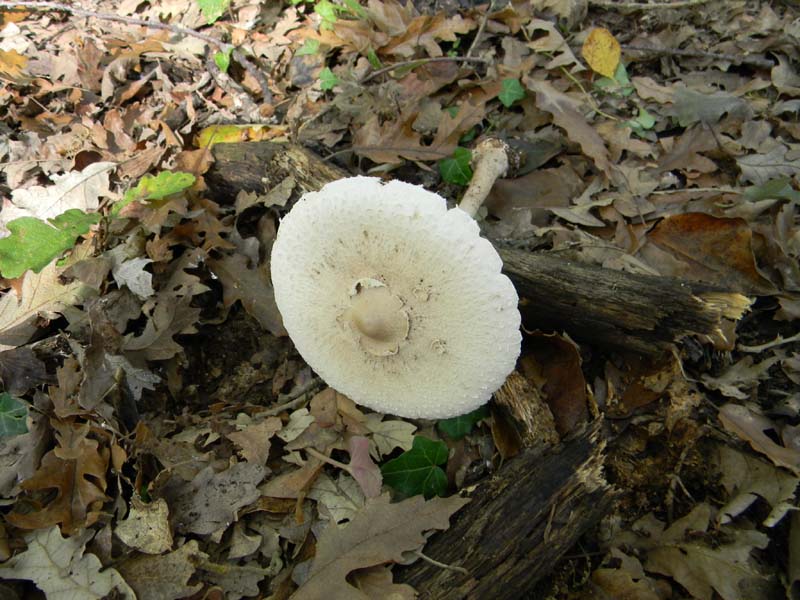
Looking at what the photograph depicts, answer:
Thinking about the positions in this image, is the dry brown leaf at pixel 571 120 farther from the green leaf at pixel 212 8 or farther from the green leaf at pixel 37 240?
the green leaf at pixel 37 240

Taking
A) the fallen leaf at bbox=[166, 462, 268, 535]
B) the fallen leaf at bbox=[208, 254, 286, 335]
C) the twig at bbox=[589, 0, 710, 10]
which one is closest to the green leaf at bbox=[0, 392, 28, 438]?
the fallen leaf at bbox=[166, 462, 268, 535]

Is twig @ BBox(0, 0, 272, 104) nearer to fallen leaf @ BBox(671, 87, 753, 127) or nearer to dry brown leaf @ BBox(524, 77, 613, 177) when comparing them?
dry brown leaf @ BBox(524, 77, 613, 177)

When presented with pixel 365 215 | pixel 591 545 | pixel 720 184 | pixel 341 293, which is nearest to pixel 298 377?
pixel 341 293

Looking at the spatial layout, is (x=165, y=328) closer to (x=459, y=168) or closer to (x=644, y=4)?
(x=459, y=168)

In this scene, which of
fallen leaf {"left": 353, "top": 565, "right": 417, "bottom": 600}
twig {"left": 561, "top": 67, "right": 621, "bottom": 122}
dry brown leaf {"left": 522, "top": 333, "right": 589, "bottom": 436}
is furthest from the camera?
twig {"left": 561, "top": 67, "right": 621, "bottom": 122}

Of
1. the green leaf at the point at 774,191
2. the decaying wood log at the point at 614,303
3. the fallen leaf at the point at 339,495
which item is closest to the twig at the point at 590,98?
the green leaf at the point at 774,191
